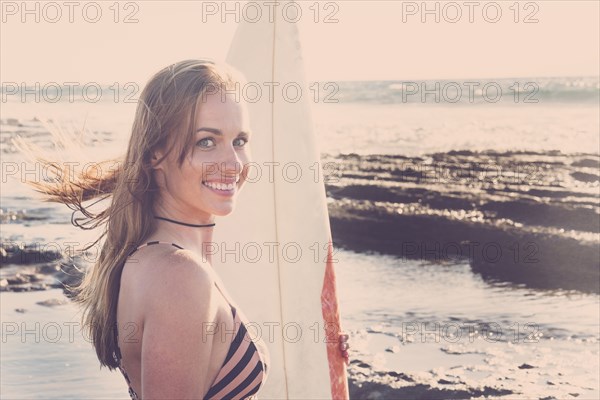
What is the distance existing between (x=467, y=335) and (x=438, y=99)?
12.8 meters

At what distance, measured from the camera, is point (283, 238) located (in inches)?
162

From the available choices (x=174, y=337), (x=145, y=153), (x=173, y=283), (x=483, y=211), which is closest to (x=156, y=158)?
(x=145, y=153)

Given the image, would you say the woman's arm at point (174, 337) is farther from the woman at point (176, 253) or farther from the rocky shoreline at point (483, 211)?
the rocky shoreline at point (483, 211)

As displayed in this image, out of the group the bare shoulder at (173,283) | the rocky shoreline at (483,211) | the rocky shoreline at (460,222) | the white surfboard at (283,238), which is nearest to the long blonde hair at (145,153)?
the bare shoulder at (173,283)

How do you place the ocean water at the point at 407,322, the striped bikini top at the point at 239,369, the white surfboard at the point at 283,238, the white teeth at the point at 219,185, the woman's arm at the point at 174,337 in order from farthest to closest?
the ocean water at the point at 407,322 → the white surfboard at the point at 283,238 → the white teeth at the point at 219,185 → the striped bikini top at the point at 239,369 → the woman's arm at the point at 174,337

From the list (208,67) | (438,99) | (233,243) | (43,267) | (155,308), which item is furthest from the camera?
(438,99)

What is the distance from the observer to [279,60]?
412 centimetres

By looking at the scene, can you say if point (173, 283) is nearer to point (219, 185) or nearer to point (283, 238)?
point (219, 185)

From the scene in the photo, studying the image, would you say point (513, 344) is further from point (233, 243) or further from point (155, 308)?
point (155, 308)

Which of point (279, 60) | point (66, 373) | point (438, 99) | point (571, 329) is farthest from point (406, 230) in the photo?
point (438, 99)

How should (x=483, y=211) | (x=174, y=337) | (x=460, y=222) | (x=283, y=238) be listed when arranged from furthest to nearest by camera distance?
(x=483, y=211)
(x=460, y=222)
(x=283, y=238)
(x=174, y=337)

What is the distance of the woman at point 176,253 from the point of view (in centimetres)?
186

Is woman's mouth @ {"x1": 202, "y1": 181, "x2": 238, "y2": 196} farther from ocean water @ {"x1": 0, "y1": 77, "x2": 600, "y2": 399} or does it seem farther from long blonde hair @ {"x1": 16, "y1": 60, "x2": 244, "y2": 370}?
ocean water @ {"x1": 0, "y1": 77, "x2": 600, "y2": 399}

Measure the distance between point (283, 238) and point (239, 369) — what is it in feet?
6.90
